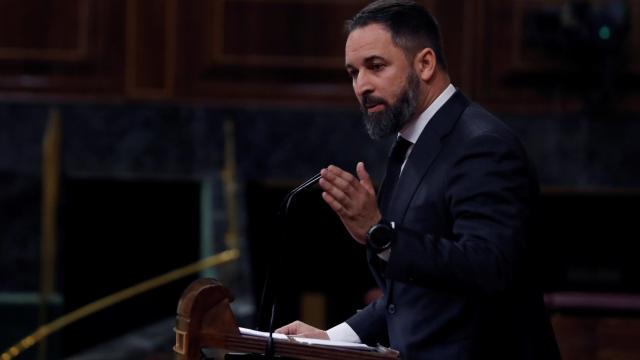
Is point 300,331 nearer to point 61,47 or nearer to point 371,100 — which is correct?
point 371,100

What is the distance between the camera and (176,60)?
6336 mm

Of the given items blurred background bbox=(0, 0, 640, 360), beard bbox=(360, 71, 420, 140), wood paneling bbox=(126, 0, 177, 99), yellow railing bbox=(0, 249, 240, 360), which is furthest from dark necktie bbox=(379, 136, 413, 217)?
wood paneling bbox=(126, 0, 177, 99)

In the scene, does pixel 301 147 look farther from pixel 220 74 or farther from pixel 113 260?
pixel 113 260

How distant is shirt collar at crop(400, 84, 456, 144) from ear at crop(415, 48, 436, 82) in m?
0.06

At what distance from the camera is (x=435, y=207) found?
8.70ft

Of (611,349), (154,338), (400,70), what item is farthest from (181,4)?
(400,70)

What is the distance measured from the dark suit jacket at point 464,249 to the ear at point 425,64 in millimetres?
77

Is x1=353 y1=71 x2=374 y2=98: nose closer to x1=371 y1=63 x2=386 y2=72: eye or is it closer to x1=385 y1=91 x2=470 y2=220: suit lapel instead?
x1=371 y1=63 x2=386 y2=72: eye

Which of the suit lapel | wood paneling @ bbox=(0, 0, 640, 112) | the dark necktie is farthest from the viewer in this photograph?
wood paneling @ bbox=(0, 0, 640, 112)

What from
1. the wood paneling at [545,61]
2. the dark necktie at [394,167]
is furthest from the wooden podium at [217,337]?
the wood paneling at [545,61]

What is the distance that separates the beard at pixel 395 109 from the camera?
2.75 meters

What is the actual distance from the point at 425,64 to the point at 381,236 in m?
0.47

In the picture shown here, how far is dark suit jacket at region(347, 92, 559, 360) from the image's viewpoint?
2.50 m

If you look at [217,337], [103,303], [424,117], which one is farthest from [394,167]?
[103,303]
